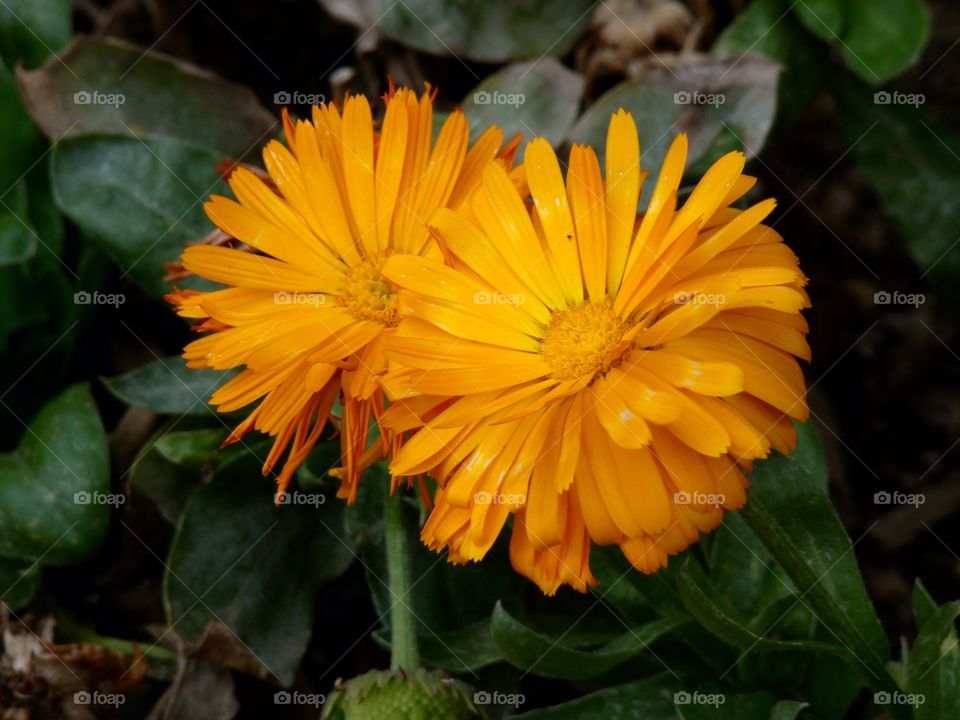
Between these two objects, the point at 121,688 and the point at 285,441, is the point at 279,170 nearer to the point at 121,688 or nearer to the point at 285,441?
the point at 285,441

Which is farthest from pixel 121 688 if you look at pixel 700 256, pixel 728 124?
pixel 728 124

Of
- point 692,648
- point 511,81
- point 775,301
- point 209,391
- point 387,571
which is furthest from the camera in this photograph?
point 511,81

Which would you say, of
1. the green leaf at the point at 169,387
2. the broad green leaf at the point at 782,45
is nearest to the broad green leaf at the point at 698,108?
the broad green leaf at the point at 782,45
